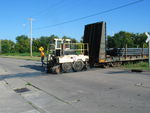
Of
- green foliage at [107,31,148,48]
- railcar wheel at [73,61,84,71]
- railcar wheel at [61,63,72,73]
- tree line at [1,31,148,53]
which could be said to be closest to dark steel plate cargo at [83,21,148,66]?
railcar wheel at [73,61,84,71]

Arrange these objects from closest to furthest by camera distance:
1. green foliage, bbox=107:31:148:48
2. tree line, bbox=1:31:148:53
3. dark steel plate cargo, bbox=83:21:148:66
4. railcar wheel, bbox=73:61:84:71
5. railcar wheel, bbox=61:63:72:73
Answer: railcar wheel, bbox=61:63:72:73, railcar wheel, bbox=73:61:84:71, dark steel plate cargo, bbox=83:21:148:66, tree line, bbox=1:31:148:53, green foliage, bbox=107:31:148:48

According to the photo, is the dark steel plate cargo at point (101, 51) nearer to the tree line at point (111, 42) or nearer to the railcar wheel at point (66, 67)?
the railcar wheel at point (66, 67)

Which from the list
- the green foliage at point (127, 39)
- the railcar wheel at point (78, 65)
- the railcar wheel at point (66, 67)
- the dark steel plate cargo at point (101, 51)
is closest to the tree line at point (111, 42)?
the green foliage at point (127, 39)

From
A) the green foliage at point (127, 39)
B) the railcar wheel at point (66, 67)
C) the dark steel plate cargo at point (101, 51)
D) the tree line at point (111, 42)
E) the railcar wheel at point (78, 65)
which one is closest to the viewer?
the railcar wheel at point (66, 67)

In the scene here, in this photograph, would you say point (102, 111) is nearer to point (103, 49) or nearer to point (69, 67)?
point (69, 67)

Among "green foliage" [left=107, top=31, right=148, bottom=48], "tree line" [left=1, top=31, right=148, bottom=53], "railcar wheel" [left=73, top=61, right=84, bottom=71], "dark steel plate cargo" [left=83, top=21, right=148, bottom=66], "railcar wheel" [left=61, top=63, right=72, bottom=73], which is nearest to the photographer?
"railcar wheel" [left=61, top=63, right=72, bottom=73]

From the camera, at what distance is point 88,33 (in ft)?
53.7

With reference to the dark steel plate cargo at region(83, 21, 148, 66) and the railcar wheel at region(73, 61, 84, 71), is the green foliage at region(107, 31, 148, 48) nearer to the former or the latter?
the dark steel plate cargo at region(83, 21, 148, 66)

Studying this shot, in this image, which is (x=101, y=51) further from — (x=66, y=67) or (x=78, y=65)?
(x=66, y=67)

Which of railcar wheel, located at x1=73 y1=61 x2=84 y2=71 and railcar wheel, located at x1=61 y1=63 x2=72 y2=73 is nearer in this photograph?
railcar wheel, located at x1=61 y1=63 x2=72 y2=73

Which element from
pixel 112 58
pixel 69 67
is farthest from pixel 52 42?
pixel 112 58

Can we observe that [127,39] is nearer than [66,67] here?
No

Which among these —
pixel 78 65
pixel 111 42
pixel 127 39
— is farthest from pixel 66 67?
A: pixel 127 39

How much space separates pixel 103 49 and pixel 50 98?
9.55 m
